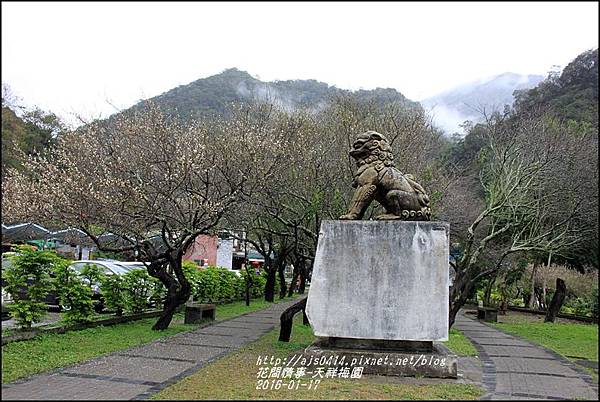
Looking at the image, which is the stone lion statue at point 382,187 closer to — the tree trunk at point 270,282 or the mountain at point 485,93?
the tree trunk at point 270,282

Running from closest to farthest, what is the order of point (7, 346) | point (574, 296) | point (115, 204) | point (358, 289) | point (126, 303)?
point (358, 289) < point (7, 346) < point (115, 204) < point (126, 303) < point (574, 296)

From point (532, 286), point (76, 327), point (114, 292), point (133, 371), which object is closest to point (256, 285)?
point (532, 286)

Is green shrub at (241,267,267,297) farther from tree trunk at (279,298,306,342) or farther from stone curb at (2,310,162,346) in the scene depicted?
tree trunk at (279,298,306,342)

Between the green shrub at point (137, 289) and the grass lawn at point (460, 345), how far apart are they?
25.5 feet

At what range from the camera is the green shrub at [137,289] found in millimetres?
14242

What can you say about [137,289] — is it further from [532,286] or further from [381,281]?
[532,286]

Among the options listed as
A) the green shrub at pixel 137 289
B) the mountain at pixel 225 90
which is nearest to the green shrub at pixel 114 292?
the green shrub at pixel 137 289

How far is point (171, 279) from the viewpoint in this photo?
1297 cm

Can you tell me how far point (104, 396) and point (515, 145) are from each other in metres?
13.4

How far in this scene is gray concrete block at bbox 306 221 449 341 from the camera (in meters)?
8.20

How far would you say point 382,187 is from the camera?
29.1 feet

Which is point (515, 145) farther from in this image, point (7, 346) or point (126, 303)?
point (7, 346)

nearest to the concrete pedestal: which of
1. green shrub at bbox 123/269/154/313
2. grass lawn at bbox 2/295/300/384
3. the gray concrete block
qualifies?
the gray concrete block

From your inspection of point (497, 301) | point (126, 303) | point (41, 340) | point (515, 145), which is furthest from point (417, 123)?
point (497, 301)
